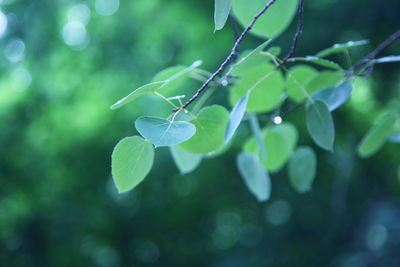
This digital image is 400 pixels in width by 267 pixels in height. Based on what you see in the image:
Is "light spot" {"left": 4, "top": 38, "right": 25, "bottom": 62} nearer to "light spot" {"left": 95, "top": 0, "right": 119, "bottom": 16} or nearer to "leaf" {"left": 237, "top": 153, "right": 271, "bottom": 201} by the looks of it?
"light spot" {"left": 95, "top": 0, "right": 119, "bottom": 16}

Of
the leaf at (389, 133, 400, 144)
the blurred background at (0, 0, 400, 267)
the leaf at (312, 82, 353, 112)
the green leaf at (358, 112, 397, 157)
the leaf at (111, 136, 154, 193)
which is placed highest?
the blurred background at (0, 0, 400, 267)

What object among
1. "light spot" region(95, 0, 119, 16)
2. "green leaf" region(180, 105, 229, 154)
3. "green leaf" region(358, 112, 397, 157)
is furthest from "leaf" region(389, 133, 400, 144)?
"light spot" region(95, 0, 119, 16)

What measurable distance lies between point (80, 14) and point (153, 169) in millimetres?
916

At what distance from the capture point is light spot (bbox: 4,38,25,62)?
6.54 feet

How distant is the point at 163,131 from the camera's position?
0.25 metres

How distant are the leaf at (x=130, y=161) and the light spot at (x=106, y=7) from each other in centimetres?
189

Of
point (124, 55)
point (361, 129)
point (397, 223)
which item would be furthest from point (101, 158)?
point (397, 223)

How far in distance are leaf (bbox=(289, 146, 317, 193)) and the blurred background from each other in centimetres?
105

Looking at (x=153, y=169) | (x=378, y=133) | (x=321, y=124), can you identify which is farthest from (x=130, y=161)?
(x=153, y=169)

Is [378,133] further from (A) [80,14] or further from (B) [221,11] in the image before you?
(A) [80,14]

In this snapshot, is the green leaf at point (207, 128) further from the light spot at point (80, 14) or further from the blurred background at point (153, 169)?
the light spot at point (80, 14)

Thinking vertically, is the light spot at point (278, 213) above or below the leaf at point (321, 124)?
above

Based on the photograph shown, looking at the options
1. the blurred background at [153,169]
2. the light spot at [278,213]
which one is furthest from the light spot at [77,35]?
the light spot at [278,213]

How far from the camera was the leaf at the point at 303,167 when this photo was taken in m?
0.46
